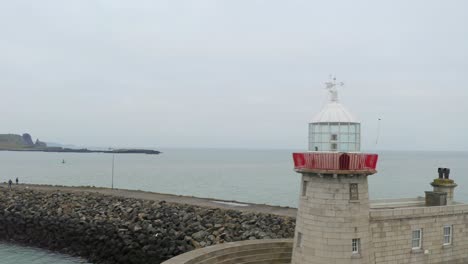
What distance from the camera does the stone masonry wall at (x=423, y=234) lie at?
10.7 meters

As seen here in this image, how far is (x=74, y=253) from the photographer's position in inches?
766

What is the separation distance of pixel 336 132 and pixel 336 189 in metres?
1.31

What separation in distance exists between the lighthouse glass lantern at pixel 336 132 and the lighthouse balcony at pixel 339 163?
216 mm

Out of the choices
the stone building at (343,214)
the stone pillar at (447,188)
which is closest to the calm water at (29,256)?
the stone building at (343,214)

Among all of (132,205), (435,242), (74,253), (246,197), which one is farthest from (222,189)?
(435,242)

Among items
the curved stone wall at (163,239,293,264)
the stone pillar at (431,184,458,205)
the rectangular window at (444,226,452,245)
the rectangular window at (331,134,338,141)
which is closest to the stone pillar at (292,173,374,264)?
the rectangular window at (331,134,338,141)

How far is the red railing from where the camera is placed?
31.9 ft

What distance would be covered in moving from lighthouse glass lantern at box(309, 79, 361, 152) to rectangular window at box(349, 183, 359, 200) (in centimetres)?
82

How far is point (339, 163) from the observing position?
9.73 m

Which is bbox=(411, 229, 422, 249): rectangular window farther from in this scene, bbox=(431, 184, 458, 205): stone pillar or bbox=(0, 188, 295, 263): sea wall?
bbox=(0, 188, 295, 263): sea wall

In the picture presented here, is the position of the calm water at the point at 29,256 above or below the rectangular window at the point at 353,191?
below

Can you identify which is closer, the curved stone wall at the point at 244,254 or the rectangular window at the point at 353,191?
the rectangular window at the point at 353,191

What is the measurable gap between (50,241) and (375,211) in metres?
16.4

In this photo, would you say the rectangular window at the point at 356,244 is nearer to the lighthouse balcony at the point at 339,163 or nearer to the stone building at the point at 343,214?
the stone building at the point at 343,214
